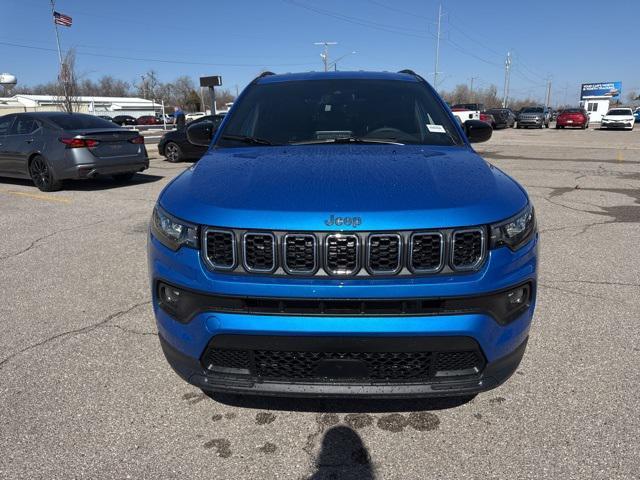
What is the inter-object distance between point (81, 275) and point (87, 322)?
1237mm

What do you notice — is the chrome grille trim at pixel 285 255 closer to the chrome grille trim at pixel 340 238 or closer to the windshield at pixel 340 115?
the chrome grille trim at pixel 340 238

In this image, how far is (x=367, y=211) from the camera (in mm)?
1990

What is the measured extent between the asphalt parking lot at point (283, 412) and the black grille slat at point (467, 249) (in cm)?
97

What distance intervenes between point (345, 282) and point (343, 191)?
0.44m

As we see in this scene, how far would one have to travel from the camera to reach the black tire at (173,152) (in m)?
14.4

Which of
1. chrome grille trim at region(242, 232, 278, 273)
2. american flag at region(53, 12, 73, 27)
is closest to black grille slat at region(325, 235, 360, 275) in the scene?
chrome grille trim at region(242, 232, 278, 273)

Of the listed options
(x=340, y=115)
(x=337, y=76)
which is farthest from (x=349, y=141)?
(x=337, y=76)

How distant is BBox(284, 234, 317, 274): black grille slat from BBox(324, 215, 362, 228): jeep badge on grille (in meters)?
0.10

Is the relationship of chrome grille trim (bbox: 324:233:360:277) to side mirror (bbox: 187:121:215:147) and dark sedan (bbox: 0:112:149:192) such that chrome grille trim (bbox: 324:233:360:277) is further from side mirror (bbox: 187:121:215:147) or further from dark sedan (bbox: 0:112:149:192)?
dark sedan (bbox: 0:112:149:192)

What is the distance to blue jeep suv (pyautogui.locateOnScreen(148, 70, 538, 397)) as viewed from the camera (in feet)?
6.47

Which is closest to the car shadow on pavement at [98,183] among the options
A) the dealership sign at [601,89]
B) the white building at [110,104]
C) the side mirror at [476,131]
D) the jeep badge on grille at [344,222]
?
the side mirror at [476,131]

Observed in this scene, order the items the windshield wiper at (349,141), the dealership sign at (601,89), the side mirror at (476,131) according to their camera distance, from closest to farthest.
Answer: the windshield wiper at (349,141)
the side mirror at (476,131)
the dealership sign at (601,89)

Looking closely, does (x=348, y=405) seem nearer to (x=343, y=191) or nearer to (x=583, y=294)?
(x=343, y=191)

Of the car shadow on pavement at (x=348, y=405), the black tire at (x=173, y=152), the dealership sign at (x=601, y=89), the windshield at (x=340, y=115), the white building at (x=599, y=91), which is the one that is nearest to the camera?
the car shadow on pavement at (x=348, y=405)
